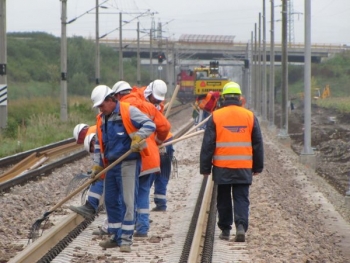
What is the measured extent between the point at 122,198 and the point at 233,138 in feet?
5.12

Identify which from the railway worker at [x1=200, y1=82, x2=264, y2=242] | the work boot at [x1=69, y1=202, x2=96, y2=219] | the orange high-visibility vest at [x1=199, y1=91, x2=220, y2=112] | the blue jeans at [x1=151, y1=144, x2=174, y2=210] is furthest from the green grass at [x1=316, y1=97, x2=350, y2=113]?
the work boot at [x1=69, y1=202, x2=96, y2=219]

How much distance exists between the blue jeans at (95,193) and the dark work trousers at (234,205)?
5.06 ft

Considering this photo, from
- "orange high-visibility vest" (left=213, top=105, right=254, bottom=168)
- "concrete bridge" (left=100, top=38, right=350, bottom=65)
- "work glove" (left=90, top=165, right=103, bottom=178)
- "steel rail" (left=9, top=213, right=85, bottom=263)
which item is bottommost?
"steel rail" (left=9, top=213, right=85, bottom=263)

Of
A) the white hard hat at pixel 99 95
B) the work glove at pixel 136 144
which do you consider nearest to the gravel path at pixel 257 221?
the work glove at pixel 136 144

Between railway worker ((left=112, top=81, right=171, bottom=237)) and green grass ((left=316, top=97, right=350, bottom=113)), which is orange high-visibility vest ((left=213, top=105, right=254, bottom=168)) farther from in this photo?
green grass ((left=316, top=97, right=350, bottom=113))

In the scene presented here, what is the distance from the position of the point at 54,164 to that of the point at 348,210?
743 cm

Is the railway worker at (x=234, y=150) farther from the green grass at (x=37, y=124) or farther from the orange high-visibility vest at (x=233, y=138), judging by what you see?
the green grass at (x=37, y=124)

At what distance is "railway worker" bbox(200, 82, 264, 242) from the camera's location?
11.5 metres

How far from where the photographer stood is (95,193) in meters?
12.1

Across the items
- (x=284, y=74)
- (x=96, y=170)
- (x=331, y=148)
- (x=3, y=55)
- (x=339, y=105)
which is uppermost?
(x=3, y=55)

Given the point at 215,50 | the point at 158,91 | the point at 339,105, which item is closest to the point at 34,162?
the point at 158,91

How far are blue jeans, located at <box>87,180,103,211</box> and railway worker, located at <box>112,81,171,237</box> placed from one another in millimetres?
553

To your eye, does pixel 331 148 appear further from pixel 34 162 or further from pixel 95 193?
pixel 95 193

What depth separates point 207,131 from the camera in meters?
11.6
